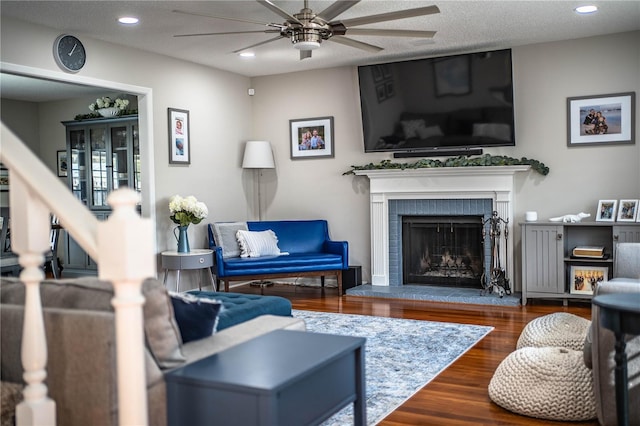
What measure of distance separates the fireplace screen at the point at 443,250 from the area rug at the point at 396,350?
5.36ft

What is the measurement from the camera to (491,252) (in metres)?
6.60

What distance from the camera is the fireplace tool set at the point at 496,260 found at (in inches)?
255

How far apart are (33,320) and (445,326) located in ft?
13.5

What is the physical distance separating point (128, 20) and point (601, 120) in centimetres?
446

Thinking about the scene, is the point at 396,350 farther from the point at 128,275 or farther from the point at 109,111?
the point at 109,111

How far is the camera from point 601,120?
6.15 m

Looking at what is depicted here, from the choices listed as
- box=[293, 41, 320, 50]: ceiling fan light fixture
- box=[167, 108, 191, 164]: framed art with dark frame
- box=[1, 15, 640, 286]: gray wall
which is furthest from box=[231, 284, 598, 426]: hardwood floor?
box=[293, 41, 320, 50]: ceiling fan light fixture

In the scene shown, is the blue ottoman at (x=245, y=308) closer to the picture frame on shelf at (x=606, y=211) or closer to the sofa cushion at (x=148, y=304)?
the sofa cushion at (x=148, y=304)

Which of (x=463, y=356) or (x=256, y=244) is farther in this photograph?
(x=256, y=244)

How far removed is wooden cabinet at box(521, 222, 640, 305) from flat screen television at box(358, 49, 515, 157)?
1.04 metres

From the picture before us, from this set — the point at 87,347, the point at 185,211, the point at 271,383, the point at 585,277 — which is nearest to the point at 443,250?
the point at 585,277

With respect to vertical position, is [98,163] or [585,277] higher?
[98,163]

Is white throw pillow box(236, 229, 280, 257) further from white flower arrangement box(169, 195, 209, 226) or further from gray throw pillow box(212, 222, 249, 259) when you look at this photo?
white flower arrangement box(169, 195, 209, 226)

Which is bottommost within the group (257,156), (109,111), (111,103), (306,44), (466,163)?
(466,163)
